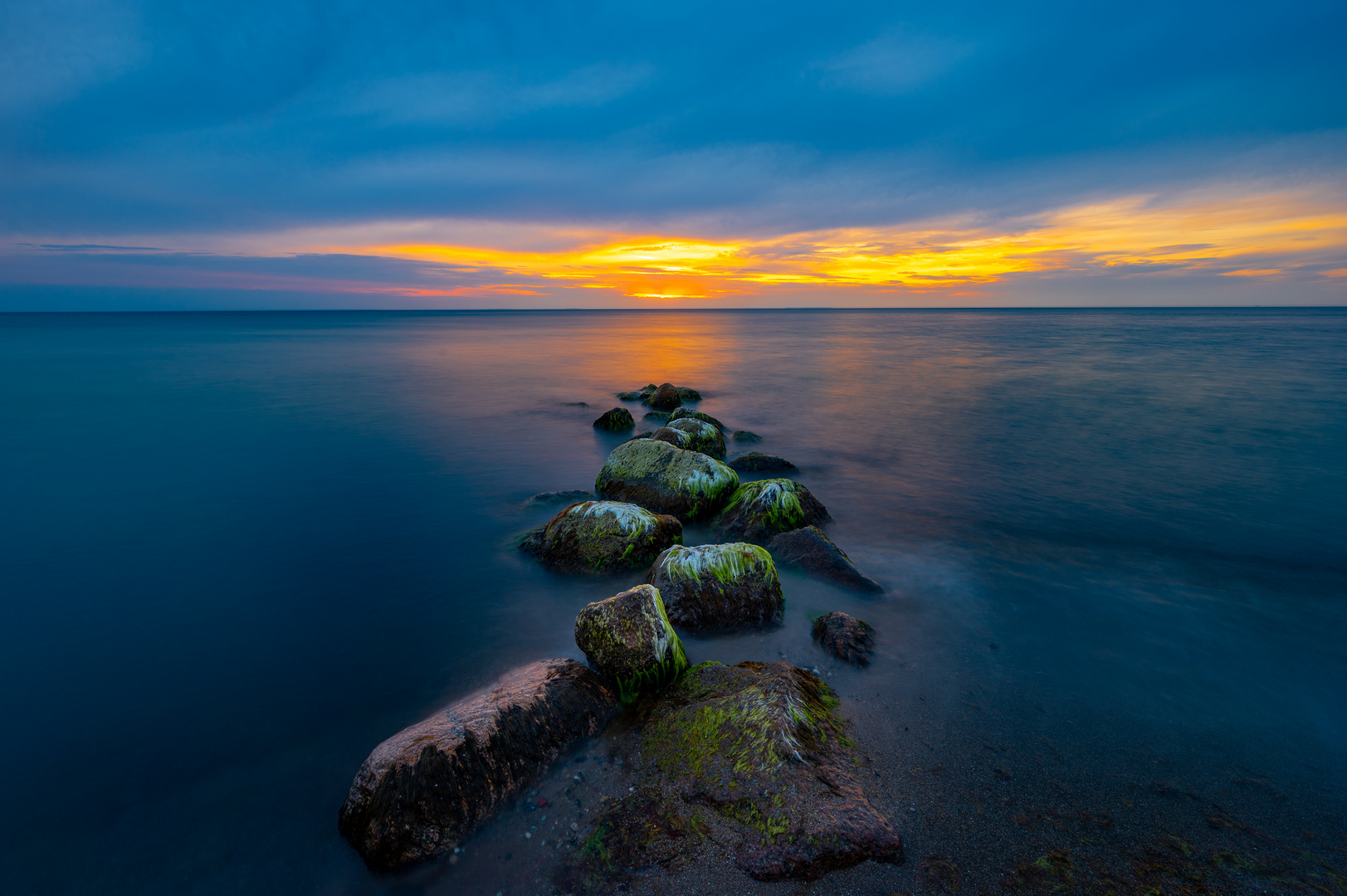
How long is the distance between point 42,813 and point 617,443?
14029mm

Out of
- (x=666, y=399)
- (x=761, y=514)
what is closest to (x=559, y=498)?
(x=761, y=514)

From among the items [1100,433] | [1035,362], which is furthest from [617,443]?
[1035,362]

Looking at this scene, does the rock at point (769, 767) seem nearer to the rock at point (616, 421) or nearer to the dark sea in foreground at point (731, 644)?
the dark sea in foreground at point (731, 644)

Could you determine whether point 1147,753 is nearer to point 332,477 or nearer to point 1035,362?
point 332,477

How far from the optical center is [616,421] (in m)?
19.5

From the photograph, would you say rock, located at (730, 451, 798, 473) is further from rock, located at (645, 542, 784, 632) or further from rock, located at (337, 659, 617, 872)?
rock, located at (337, 659, 617, 872)

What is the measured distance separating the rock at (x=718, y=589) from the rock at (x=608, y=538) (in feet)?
4.31

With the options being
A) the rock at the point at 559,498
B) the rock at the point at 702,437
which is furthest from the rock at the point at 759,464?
the rock at the point at 559,498

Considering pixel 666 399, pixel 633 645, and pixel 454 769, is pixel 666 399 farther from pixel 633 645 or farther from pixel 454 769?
pixel 454 769

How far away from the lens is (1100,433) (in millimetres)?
18906

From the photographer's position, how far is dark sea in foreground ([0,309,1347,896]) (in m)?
4.43

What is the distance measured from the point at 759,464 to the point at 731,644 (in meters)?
7.48

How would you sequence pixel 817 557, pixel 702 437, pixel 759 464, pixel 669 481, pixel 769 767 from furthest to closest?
pixel 702 437
pixel 759 464
pixel 669 481
pixel 817 557
pixel 769 767

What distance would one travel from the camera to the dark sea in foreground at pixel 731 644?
174 inches
